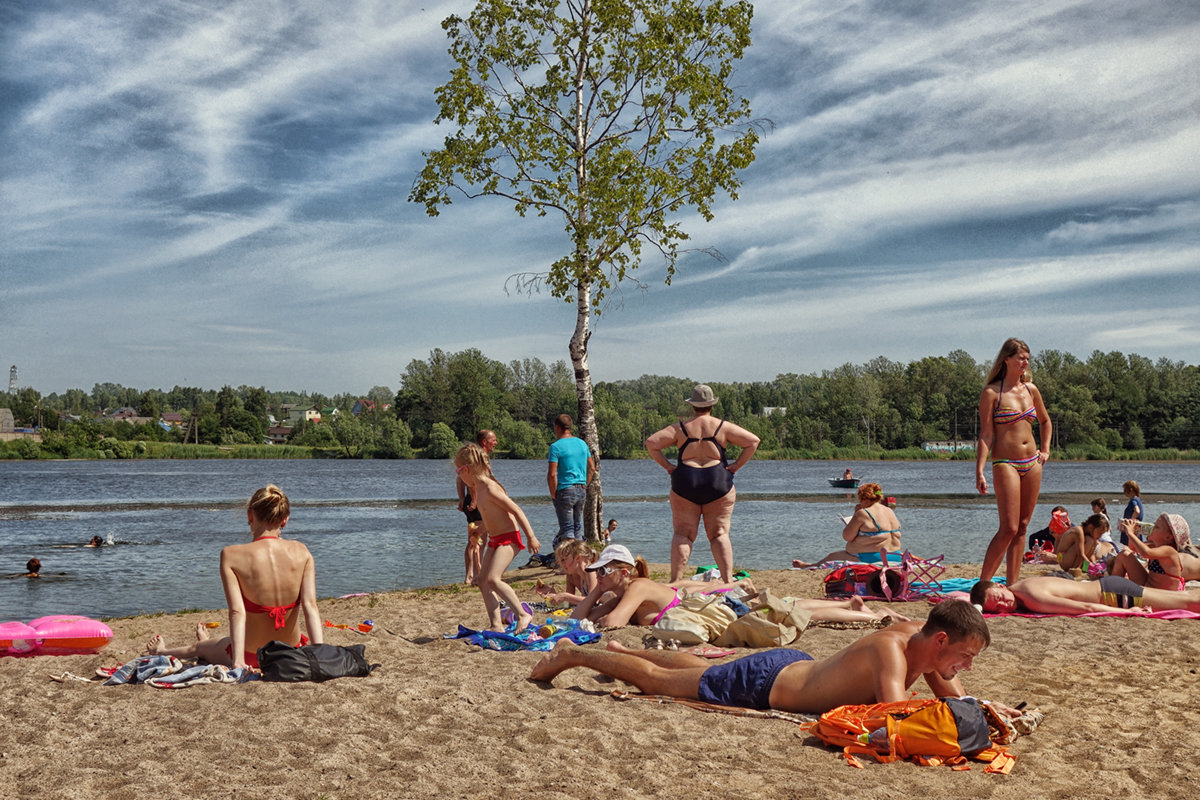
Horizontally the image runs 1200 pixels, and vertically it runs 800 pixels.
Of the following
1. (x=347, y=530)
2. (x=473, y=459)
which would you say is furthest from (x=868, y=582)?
(x=347, y=530)

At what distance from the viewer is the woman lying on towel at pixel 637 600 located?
7.51 meters

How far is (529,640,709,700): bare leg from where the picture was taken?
17.1 ft

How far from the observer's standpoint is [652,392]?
586 feet

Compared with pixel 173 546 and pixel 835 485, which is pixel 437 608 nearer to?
pixel 173 546

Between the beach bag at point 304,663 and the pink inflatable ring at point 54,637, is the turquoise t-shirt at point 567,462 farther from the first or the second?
the beach bag at point 304,663

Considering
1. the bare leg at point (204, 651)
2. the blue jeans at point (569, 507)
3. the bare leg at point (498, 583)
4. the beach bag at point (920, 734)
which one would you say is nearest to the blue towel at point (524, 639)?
the bare leg at point (498, 583)

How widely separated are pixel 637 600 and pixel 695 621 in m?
0.68

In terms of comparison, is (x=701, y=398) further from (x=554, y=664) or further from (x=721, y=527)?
(x=554, y=664)

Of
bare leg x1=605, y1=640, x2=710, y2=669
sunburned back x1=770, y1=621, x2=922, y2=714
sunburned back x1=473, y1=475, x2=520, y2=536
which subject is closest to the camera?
sunburned back x1=770, y1=621, x2=922, y2=714

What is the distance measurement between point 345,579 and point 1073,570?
31.4 ft

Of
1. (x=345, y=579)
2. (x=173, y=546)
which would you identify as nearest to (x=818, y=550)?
(x=345, y=579)

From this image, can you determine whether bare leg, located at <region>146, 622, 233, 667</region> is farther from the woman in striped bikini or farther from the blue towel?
the woman in striped bikini

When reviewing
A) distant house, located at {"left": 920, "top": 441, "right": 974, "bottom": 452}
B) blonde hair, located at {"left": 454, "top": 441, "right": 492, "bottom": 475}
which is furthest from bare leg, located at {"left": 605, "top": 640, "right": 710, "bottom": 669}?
distant house, located at {"left": 920, "top": 441, "right": 974, "bottom": 452}

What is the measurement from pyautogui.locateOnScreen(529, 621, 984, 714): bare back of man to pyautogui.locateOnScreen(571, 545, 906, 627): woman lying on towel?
197 cm
